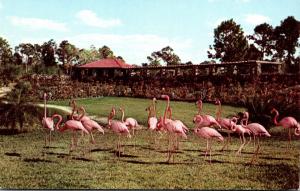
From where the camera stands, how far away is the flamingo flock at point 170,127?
19.9 ft

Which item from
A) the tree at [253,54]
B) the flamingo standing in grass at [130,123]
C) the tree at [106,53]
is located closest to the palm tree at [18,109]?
the tree at [106,53]

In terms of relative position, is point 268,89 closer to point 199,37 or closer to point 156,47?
point 199,37

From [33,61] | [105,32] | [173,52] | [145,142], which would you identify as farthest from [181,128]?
[33,61]

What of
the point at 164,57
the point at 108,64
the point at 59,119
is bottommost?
the point at 59,119

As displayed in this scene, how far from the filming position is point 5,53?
6461 millimetres

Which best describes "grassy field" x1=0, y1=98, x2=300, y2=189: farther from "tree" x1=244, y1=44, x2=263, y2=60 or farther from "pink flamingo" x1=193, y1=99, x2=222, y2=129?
"tree" x1=244, y1=44, x2=263, y2=60

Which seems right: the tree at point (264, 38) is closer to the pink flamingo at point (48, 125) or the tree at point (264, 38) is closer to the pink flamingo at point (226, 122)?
the pink flamingo at point (226, 122)

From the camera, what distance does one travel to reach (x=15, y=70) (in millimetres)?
6594

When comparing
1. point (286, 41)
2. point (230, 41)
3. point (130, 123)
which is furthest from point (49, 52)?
point (286, 41)

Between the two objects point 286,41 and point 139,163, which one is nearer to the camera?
point 139,163

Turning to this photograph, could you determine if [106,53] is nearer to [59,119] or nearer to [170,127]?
[59,119]

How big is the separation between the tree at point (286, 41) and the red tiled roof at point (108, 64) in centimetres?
220

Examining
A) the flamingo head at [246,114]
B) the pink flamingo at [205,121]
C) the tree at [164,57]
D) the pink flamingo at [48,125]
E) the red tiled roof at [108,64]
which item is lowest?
the pink flamingo at [48,125]

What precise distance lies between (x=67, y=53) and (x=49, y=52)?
293 millimetres
